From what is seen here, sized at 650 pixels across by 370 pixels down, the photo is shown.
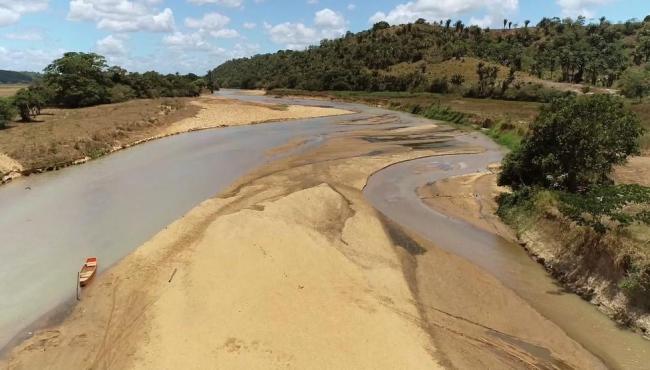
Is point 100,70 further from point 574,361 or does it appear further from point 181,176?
point 574,361

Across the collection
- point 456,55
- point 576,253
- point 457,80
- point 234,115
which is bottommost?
point 576,253

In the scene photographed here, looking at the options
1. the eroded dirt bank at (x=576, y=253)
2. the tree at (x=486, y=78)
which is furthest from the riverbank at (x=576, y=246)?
the tree at (x=486, y=78)

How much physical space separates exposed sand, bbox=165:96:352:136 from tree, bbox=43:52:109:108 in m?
16.2

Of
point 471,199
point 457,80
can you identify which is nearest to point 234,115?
point 471,199

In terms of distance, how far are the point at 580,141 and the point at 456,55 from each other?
112659 millimetres

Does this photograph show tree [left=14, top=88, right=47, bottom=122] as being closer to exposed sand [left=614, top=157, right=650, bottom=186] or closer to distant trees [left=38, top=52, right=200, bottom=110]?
distant trees [left=38, top=52, right=200, bottom=110]

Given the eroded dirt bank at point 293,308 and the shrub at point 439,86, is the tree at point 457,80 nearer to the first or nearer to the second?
the shrub at point 439,86

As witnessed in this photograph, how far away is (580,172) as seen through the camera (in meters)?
23.3

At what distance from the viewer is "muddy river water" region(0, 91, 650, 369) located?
15.0 meters

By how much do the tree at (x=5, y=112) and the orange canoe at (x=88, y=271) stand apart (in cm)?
3645

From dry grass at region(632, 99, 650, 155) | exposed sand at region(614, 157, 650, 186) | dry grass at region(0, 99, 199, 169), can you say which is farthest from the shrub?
exposed sand at region(614, 157, 650, 186)

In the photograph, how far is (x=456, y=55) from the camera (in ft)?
417

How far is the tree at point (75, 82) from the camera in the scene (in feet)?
224

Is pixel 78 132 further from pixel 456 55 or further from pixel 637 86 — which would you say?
pixel 456 55
